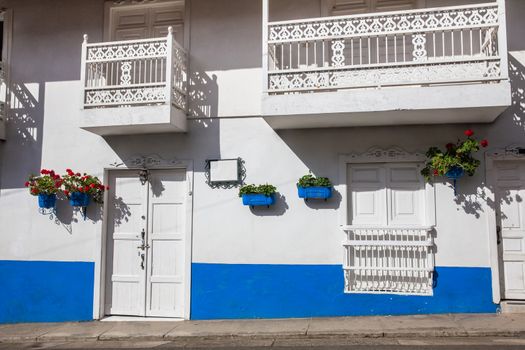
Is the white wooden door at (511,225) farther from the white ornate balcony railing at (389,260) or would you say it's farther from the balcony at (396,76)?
the white ornate balcony railing at (389,260)

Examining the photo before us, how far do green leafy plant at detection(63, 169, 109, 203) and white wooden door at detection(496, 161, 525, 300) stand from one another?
6.43 m

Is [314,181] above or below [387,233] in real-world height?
above

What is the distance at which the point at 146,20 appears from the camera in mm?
8125

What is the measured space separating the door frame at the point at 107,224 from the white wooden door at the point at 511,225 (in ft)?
15.9

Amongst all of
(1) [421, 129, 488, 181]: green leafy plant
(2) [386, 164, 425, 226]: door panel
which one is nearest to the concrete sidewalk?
(2) [386, 164, 425, 226]: door panel

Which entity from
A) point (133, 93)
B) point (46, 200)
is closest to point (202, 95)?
point (133, 93)

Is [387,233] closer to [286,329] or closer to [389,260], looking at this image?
[389,260]

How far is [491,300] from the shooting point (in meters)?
6.57

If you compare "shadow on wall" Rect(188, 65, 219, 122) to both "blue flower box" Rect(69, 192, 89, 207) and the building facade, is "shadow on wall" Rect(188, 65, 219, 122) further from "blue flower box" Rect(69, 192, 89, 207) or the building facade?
"blue flower box" Rect(69, 192, 89, 207)

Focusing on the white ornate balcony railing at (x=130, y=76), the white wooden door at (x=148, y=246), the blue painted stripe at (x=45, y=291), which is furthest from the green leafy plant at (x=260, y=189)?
the blue painted stripe at (x=45, y=291)

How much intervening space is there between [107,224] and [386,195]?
15.5 feet

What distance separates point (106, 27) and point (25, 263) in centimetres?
441

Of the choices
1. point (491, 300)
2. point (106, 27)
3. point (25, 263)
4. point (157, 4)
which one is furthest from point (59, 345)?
point (491, 300)

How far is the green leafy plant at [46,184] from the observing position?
24.5 feet
